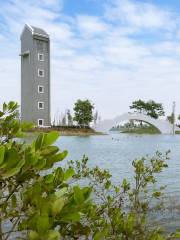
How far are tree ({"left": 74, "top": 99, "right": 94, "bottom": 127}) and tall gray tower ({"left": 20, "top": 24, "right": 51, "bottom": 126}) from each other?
11.1 meters

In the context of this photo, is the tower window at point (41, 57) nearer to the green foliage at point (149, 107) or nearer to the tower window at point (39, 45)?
the tower window at point (39, 45)

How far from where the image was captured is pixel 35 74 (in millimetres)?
48406

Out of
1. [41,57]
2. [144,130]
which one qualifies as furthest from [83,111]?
[144,130]

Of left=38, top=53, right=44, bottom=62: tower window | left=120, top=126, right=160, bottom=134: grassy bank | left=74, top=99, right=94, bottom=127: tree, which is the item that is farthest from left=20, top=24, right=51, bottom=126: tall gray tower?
left=120, top=126, right=160, bottom=134: grassy bank

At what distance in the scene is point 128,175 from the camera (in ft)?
43.6

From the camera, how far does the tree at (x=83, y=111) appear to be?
201ft

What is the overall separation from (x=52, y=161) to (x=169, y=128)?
70545mm

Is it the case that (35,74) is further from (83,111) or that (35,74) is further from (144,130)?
(144,130)

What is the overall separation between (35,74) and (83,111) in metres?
15.6

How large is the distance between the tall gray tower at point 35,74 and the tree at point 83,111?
11082 millimetres

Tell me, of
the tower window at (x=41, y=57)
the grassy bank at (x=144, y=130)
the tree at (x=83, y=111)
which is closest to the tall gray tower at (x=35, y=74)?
the tower window at (x=41, y=57)

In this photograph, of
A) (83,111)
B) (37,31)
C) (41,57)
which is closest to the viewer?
(41,57)

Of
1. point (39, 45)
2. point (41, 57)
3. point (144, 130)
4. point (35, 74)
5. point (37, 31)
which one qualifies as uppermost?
point (37, 31)

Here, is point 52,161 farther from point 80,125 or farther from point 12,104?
point 80,125
